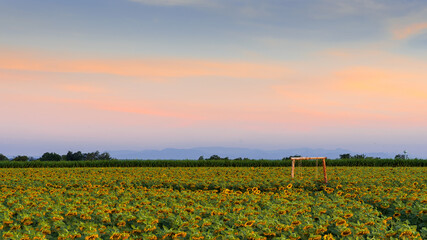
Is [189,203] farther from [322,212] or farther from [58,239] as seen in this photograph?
[58,239]

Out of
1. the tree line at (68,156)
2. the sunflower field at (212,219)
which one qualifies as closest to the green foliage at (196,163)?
the tree line at (68,156)

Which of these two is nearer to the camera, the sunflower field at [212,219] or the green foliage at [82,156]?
the sunflower field at [212,219]

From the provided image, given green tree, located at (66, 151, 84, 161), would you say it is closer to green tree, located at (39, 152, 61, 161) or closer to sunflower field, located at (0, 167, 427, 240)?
green tree, located at (39, 152, 61, 161)

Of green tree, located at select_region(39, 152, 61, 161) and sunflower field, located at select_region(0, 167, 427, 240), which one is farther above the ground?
green tree, located at select_region(39, 152, 61, 161)

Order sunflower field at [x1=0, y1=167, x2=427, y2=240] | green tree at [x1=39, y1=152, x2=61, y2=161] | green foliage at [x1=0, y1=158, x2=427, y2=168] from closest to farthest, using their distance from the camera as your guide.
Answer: sunflower field at [x1=0, y1=167, x2=427, y2=240] → green foliage at [x1=0, y1=158, x2=427, y2=168] → green tree at [x1=39, y1=152, x2=61, y2=161]

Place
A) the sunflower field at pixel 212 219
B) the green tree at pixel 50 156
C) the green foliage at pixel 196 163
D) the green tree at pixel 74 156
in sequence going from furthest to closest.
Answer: the green tree at pixel 74 156, the green tree at pixel 50 156, the green foliage at pixel 196 163, the sunflower field at pixel 212 219

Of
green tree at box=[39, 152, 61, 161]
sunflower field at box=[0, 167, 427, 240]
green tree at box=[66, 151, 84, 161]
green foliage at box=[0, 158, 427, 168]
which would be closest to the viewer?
sunflower field at box=[0, 167, 427, 240]

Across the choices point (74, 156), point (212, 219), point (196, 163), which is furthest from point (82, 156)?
point (212, 219)

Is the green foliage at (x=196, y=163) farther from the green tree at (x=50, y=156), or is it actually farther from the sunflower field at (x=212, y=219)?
the sunflower field at (x=212, y=219)

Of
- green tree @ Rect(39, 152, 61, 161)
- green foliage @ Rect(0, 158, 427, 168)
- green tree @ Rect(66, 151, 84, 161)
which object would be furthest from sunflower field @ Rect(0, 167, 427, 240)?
green tree @ Rect(66, 151, 84, 161)

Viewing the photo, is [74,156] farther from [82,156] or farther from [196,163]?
[196,163]

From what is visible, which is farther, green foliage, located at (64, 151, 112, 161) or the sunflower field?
green foliage, located at (64, 151, 112, 161)

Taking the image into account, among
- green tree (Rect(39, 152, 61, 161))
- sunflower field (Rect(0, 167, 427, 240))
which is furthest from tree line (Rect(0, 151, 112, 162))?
sunflower field (Rect(0, 167, 427, 240))

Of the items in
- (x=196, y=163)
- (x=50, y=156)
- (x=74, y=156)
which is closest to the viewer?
(x=196, y=163)
